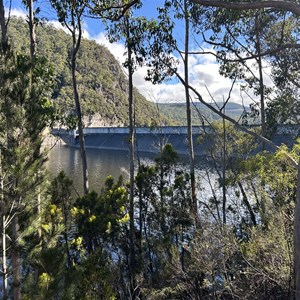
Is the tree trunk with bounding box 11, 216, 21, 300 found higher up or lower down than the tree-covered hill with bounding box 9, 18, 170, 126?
lower down

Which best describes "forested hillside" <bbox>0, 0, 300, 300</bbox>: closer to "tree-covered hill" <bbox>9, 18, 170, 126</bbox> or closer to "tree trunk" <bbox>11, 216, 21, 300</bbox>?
"tree trunk" <bbox>11, 216, 21, 300</bbox>

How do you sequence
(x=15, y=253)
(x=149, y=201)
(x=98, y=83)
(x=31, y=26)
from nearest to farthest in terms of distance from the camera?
(x=15, y=253) < (x=31, y=26) < (x=149, y=201) < (x=98, y=83)

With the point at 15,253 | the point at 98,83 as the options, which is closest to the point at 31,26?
the point at 15,253

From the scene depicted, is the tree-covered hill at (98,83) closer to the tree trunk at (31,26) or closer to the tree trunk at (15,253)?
the tree trunk at (31,26)

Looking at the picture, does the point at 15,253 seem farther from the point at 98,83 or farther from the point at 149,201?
the point at 98,83

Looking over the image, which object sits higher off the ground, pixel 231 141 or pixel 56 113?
pixel 56 113

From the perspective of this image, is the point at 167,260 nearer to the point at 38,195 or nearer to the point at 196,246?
the point at 196,246

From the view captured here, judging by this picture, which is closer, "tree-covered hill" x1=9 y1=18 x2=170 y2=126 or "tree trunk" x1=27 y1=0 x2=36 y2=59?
"tree trunk" x1=27 y1=0 x2=36 y2=59

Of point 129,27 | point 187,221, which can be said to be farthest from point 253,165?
point 129,27

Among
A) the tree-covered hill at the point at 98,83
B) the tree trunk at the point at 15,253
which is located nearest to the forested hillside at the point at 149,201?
the tree trunk at the point at 15,253

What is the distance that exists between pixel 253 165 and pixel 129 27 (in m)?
4.69

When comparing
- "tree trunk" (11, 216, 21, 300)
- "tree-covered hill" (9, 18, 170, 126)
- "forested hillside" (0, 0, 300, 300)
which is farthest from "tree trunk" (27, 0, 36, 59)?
"tree-covered hill" (9, 18, 170, 126)

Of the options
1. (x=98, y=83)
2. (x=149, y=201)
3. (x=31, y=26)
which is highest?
(x=98, y=83)

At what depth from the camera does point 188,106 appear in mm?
9781
